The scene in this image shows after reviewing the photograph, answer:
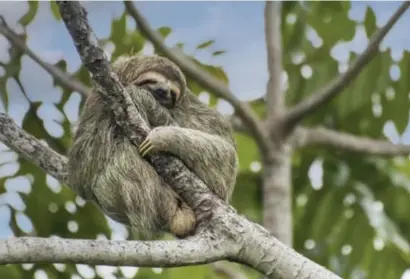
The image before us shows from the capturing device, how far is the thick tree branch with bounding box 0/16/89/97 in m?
4.31

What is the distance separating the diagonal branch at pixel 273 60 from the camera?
217 inches

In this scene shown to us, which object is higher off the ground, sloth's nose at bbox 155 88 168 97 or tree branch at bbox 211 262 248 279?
sloth's nose at bbox 155 88 168 97

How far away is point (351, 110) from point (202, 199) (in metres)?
3.74

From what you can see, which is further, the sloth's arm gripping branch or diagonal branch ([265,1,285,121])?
diagonal branch ([265,1,285,121])

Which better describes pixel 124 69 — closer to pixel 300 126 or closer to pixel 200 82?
pixel 200 82

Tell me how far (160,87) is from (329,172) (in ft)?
11.0

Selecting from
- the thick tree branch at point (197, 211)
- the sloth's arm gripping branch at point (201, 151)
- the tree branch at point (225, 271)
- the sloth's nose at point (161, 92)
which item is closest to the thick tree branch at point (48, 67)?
the tree branch at point (225, 271)

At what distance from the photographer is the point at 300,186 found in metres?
5.79

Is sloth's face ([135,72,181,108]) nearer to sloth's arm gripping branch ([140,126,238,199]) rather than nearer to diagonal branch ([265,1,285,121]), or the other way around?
sloth's arm gripping branch ([140,126,238,199])

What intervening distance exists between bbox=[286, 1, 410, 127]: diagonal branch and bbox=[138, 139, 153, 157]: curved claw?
2424mm

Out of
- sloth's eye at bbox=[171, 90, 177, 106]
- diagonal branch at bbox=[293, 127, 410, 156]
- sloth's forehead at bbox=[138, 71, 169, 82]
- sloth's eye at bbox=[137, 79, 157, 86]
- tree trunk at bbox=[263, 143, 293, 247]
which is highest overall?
sloth's forehead at bbox=[138, 71, 169, 82]

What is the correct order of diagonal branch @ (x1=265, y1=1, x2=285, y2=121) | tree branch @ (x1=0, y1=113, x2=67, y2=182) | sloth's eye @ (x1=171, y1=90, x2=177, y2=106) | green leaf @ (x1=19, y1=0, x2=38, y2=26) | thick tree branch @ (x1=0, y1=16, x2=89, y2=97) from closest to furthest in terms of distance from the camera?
tree branch @ (x1=0, y1=113, x2=67, y2=182) < sloth's eye @ (x1=171, y1=90, x2=177, y2=106) < green leaf @ (x1=19, y1=0, x2=38, y2=26) < thick tree branch @ (x1=0, y1=16, x2=89, y2=97) < diagonal branch @ (x1=265, y1=1, x2=285, y2=121)

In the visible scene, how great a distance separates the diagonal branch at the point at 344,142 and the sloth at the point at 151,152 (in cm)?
291

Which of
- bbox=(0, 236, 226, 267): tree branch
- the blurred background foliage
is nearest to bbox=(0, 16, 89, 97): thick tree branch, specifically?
the blurred background foliage
